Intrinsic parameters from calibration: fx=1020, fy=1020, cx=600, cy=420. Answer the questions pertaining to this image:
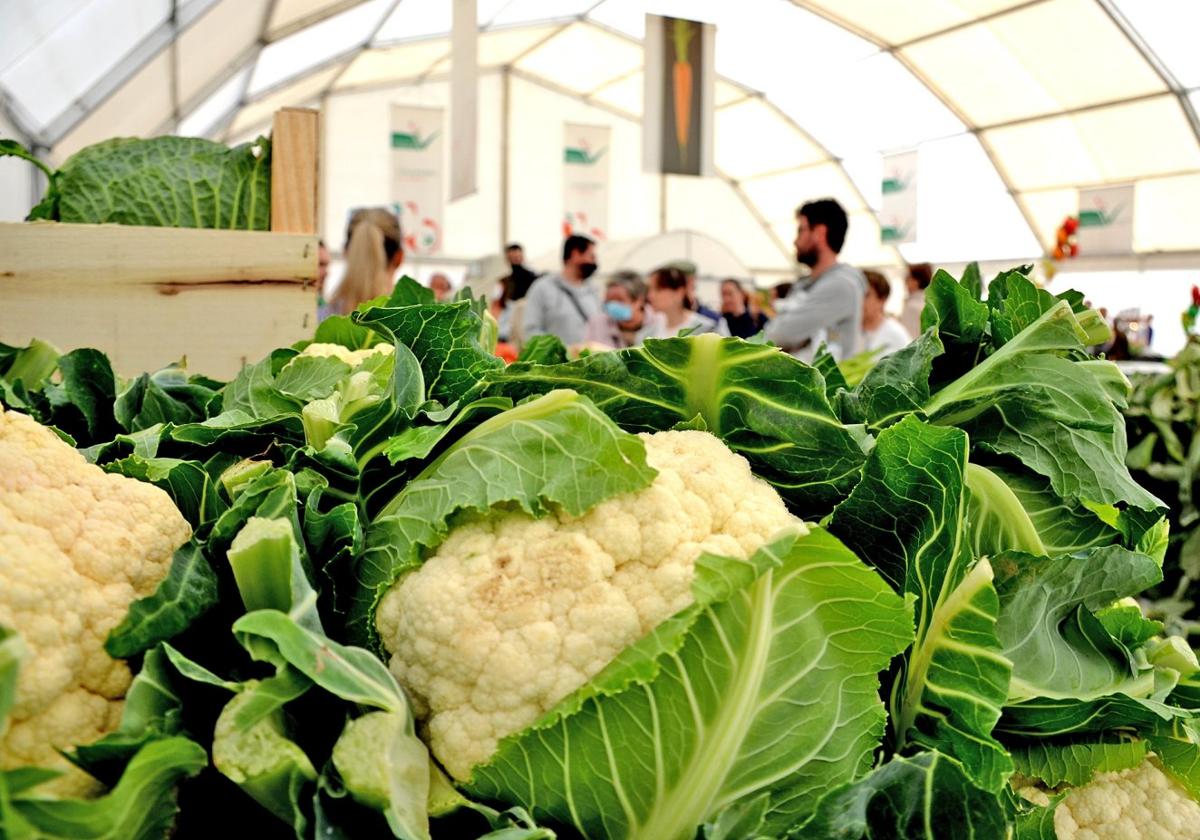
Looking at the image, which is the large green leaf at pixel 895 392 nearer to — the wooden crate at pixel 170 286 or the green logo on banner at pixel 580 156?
the wooden crate at pixel 170 286

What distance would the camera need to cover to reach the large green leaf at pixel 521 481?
0.75m

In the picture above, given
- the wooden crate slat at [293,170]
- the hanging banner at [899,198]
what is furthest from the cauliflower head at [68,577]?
the hanging banner at [899,198]

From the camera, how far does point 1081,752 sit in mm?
859

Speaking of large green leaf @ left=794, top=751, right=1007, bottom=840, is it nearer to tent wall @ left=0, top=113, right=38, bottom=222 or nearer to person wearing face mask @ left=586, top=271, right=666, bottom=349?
tent wall @ left=0, top=113, right=38, bottom=222

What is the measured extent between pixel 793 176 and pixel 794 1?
15.5 feet

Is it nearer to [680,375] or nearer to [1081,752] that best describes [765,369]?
[680,375]

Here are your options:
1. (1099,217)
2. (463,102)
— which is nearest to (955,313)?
(463,102)

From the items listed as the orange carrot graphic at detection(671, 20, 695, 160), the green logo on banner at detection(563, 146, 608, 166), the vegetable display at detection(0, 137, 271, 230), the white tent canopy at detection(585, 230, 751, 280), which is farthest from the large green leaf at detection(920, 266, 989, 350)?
the green logo on banner at detection(563, 146, 608, 166)

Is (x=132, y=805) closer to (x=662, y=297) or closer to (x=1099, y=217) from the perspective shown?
(x=662, y=297)

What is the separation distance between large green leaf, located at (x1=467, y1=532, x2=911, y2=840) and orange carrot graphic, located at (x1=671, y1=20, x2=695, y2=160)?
4282 millimetres

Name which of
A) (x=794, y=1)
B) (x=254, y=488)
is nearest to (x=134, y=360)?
(x=254, y=488)

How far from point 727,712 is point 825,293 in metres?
3.65

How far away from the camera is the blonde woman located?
321 cm

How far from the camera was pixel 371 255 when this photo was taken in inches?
126
